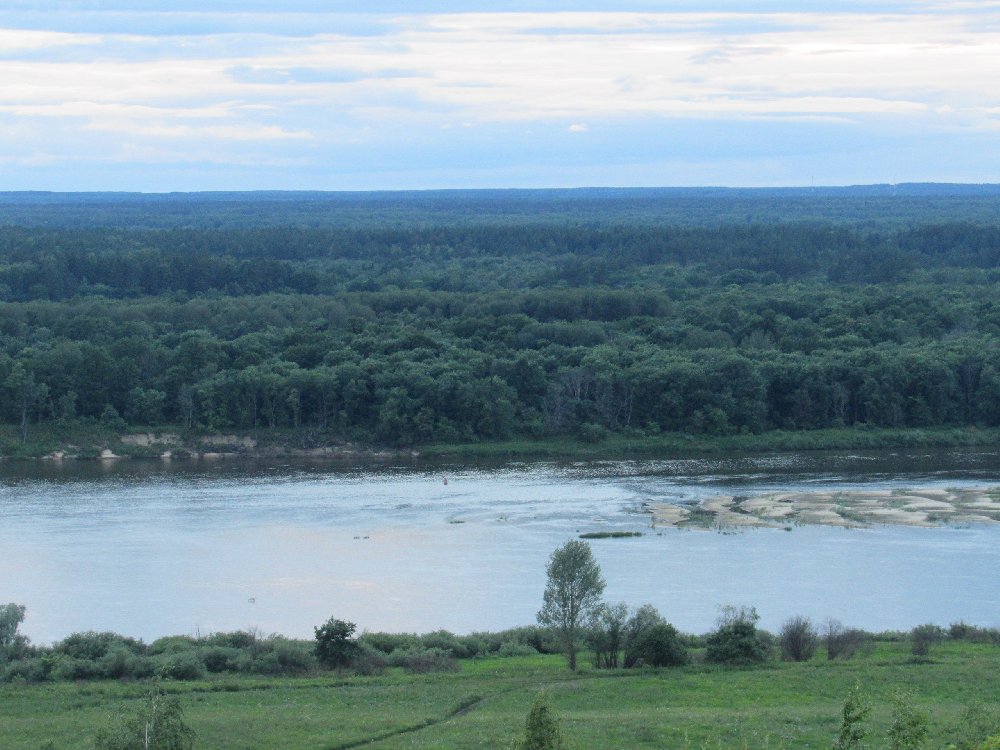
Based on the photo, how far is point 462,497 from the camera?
38156 mm

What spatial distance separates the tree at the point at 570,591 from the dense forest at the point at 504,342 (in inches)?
968

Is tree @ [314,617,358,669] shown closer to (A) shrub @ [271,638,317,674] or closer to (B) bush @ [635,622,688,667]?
(A) shrub @ [271,638,317,674]

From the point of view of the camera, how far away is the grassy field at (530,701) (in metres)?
17.8

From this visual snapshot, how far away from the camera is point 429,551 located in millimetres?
31547

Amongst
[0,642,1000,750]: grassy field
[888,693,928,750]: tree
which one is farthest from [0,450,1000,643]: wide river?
[888,693,928,750]: tree

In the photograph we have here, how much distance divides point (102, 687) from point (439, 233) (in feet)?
286

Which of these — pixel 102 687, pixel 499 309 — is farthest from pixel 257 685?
pixel 499 309

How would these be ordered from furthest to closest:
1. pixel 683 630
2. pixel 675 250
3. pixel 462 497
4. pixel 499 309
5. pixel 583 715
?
pixel 675 250 → pixel 499 309 → pixel 462 497 → pixel 683 630 → pixel 583 715

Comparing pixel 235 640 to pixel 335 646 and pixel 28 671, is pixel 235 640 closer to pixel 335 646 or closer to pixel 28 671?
pixel 335 646

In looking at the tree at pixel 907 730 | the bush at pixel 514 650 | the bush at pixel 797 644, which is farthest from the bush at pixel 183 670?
the tree at pixel 907 730

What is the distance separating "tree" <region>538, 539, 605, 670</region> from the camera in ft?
72.4

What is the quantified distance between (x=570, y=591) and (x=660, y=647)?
1652 mm

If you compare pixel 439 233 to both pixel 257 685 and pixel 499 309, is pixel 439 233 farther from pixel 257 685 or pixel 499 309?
pixel 257 685

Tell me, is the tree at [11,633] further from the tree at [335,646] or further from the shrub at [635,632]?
the shrub at [635,632]
